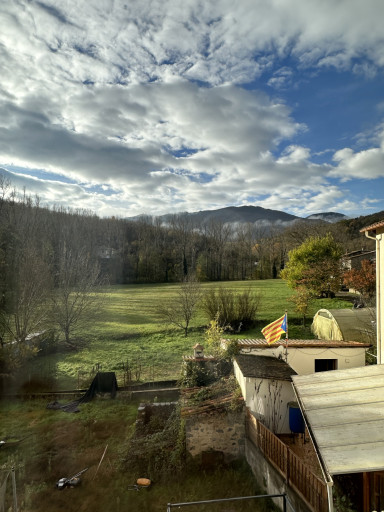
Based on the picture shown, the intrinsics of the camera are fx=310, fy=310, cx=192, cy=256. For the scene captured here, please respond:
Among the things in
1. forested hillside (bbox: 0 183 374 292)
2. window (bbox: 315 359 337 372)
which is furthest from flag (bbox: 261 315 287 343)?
forested hillside (bbox: 0 183 374 292)

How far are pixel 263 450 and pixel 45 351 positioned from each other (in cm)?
1531

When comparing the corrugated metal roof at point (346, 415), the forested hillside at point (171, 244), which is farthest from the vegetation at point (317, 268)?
the corrugated metal roof at point (346, 415)

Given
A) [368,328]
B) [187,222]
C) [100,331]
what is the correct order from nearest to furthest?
1. [368,328]
2. [100,331]
3. [187,222]

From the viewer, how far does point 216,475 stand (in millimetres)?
7871

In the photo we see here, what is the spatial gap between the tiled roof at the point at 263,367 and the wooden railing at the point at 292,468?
1195 mm

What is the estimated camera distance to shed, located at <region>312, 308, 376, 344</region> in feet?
48.5

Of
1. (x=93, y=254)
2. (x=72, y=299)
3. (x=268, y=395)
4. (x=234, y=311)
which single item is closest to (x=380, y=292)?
(x=268, y=395)

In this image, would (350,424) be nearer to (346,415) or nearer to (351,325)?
(346,415)

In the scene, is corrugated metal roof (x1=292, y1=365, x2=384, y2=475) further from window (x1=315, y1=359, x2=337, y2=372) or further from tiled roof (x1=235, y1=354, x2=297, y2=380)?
window (x1=315, y1=359, x2=337, y2=372)

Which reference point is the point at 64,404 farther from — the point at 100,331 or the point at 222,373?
the point at 100,331

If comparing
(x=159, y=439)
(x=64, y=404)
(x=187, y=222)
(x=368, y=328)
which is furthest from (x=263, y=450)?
(x=187, y=222)

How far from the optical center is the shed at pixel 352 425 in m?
4.18

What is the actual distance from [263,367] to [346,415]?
431 cm

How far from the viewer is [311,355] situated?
1162 centimetres
